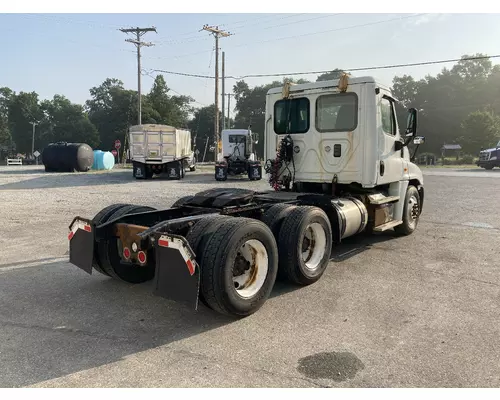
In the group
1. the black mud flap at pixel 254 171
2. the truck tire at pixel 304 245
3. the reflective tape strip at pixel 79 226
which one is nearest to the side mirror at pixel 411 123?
the truck tire at pixel 304 245

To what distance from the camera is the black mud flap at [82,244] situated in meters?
4.79

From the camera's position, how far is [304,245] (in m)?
5.65

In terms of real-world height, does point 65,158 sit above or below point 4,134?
below

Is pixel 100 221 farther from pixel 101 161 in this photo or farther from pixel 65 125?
pixel 65 125

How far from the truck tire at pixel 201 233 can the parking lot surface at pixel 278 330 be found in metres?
0.68

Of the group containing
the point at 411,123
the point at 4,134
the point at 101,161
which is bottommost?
the point at 101,161

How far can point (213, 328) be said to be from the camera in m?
4.14

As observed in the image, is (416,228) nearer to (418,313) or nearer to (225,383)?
(418,313)

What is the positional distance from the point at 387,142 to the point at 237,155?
62.1ft

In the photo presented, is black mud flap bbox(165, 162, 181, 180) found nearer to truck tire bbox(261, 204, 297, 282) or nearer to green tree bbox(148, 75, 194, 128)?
truck tire bbox(261, 204, 297, 282)

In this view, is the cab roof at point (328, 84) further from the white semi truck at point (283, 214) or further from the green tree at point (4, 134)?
the green tree at point (4, 134)

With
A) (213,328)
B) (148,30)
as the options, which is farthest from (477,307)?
(148,30)

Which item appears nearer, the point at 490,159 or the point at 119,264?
the point at 119,264

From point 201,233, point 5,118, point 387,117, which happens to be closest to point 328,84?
point 387,117
